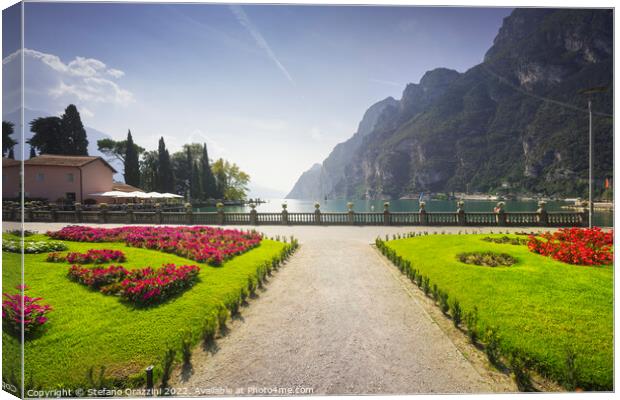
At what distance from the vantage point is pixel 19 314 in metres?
3.20

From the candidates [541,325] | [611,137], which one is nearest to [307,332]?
[541,325]

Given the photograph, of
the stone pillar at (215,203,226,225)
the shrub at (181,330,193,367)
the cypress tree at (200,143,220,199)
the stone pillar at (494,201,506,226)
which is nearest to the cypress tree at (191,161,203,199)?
the cypress tree at (200,143,220,199)

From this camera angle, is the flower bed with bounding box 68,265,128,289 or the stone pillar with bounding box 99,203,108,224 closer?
the flower bed with bounding box 68,265,128,289

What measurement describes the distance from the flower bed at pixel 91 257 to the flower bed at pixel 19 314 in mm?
2954

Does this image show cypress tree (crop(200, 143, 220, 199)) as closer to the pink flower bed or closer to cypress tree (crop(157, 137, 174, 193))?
cypress tree (crop(157, 137, 174, 193))

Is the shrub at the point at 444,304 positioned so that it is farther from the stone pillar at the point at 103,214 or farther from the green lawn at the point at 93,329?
the stone pillar at the point at 103,214

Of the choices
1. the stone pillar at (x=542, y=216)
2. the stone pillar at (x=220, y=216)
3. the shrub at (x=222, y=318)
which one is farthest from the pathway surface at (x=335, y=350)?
the stone pillar at (x=542, y=216)

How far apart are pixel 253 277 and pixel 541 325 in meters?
6.15

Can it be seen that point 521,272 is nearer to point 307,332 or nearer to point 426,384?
point 426,384

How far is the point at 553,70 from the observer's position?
8125 mm

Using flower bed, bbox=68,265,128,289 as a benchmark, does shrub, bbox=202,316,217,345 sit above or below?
below

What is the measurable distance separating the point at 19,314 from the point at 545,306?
8323mm

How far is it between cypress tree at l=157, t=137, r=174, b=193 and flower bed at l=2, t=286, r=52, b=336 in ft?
155

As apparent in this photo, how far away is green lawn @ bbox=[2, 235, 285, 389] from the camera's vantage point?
3143mm
